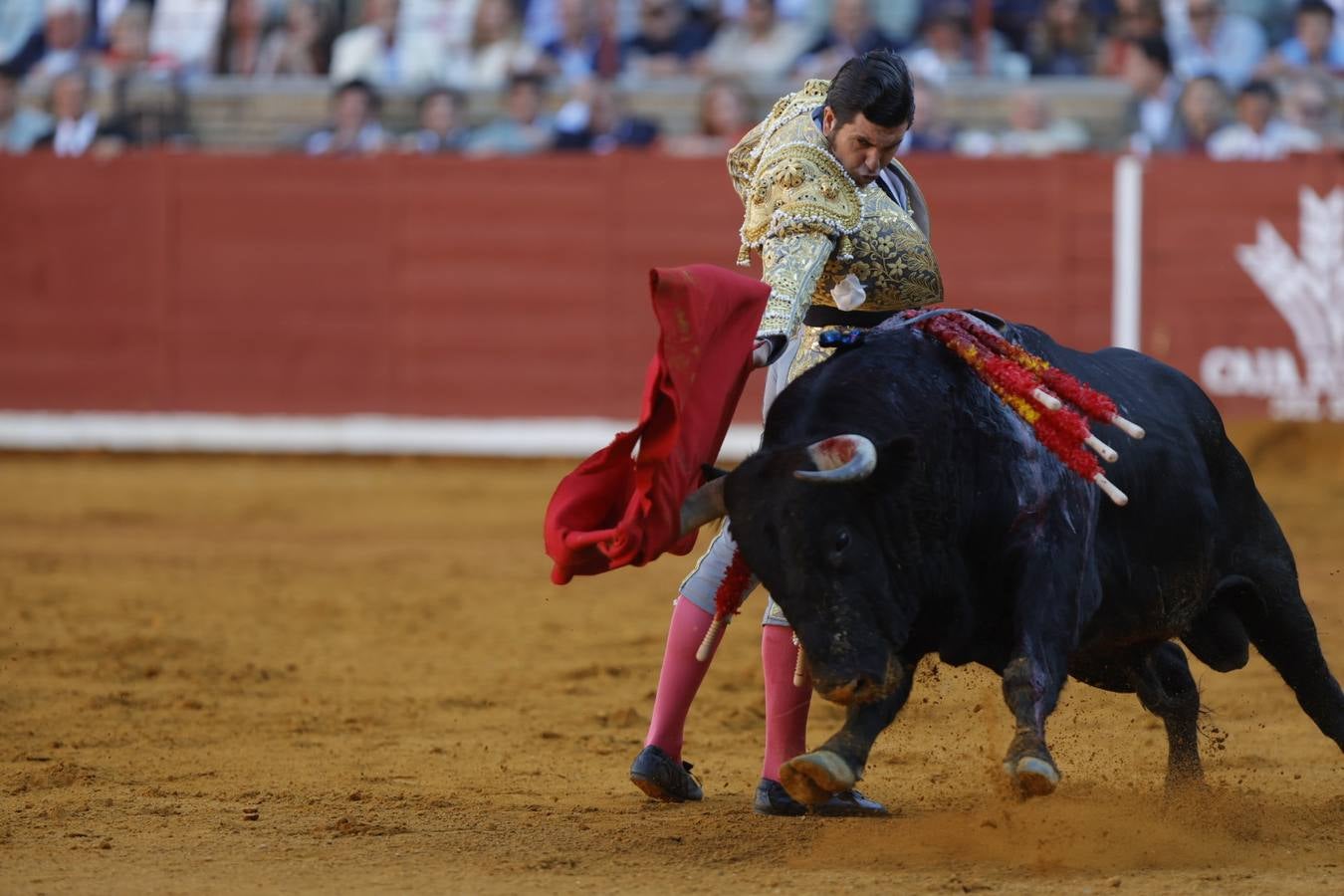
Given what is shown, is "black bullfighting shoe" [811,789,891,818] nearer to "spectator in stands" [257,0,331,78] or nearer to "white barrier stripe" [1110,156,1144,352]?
"white barrier stripe" [1110,156,1144,352]

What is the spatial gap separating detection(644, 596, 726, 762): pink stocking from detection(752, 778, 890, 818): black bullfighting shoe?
190mm

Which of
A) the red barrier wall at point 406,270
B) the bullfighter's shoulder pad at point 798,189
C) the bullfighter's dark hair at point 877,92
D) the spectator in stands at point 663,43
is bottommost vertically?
the red barrier wall at point 406,270

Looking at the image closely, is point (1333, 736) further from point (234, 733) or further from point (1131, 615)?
point (234, 733)

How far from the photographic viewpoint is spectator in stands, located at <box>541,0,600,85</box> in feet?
32.6

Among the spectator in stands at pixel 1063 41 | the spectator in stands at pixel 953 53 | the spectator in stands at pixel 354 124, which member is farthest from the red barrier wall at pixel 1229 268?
the spectator in stands at pixel 354 124

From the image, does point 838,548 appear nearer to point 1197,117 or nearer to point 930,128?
point 930,128

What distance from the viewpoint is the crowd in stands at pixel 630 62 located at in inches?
372

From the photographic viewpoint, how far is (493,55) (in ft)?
32.8

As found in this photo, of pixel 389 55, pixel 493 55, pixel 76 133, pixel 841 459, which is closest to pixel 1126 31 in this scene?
pixel 493 55

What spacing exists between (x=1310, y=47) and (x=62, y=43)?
6490 mm

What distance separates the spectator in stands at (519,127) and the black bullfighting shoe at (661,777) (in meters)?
6.62

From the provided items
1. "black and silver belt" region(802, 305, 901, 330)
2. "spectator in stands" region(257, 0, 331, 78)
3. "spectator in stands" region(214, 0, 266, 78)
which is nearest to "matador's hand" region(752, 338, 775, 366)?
"black and silver belt" region(802, 305, 901, 330)

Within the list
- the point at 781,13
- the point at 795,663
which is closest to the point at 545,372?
the point at 781,13

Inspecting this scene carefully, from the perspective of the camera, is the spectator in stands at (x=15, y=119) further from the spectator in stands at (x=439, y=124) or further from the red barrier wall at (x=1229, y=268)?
the red barrier wall at (x=1229, y=268)
